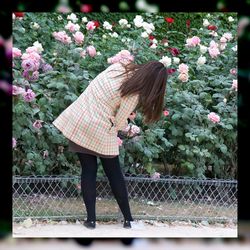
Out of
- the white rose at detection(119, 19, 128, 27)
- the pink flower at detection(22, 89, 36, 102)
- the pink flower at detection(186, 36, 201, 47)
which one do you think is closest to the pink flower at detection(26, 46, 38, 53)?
the pink flower at detection(22, 89, 36, 102)

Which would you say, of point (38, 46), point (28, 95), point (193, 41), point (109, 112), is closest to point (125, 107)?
point (109, 112)

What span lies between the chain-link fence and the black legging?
20 centimetres

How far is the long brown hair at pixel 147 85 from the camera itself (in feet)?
11.0

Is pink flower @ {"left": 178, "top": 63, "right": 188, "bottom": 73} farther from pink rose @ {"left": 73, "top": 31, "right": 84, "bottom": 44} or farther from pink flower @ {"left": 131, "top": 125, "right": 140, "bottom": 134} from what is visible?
pink rose @ {"left": 73, "top": 31, "right": 84, "bottom": 44}

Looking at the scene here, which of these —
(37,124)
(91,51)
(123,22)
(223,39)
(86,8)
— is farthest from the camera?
(223,39)

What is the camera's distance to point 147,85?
335 centimetres

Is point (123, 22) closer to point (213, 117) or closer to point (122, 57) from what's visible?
point (122, 57)

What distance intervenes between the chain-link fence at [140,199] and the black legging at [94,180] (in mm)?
195

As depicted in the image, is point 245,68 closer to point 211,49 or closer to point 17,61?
point 211,49

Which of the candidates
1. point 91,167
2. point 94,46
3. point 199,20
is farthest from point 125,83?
point 199,20

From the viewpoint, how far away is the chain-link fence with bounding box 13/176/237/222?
12.3 feet

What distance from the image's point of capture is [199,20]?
14.3 ft

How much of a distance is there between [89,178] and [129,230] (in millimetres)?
416

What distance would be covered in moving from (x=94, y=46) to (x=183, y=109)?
0.76 meters
